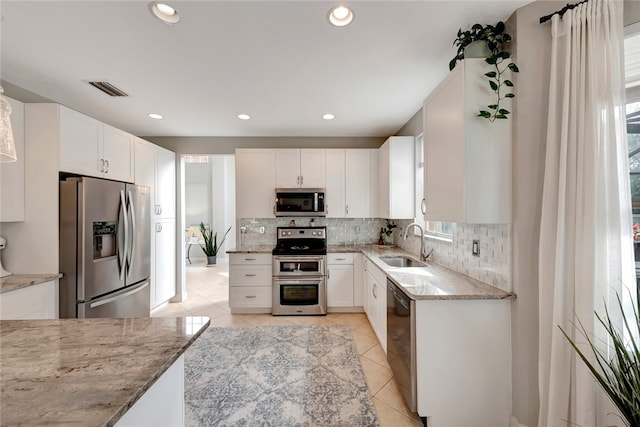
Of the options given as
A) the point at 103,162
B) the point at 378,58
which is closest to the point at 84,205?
the point at 103,162

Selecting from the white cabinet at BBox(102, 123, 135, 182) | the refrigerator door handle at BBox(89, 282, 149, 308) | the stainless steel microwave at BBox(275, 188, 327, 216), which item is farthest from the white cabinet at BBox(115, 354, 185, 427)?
the stainless steel microwave at BBox(275, 188, 327, 216)

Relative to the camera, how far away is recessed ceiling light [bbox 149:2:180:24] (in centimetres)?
Answer: 147

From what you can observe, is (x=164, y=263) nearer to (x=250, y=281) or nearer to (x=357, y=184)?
(x=250, y=281)

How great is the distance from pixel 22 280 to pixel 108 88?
5.72 ft

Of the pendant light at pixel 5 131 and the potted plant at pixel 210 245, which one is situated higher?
the pendant light at pixel 5 131

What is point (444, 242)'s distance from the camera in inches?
101

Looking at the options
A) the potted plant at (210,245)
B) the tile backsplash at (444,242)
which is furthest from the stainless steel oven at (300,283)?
the potted plant at (210,245)

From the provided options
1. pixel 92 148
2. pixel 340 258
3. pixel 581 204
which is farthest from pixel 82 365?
pixel 340 258

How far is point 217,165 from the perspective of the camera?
7668mm

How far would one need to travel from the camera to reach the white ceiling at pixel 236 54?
1.52m

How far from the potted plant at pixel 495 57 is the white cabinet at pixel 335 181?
2333mm

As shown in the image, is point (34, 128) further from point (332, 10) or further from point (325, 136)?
point (325, 136)

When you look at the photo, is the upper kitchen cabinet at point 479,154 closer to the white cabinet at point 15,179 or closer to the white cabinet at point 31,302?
the white cabinet at point 31,302

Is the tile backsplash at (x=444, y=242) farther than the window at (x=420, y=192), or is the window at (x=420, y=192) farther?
the window at (x=420, y=192)
